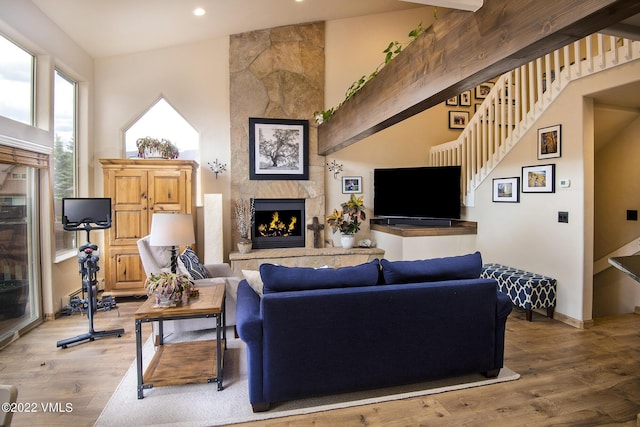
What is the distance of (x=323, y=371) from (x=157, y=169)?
12.0 feet

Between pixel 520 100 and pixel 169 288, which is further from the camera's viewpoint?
pixel 520 100

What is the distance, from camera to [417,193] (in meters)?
5.57

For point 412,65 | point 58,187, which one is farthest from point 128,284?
point 412,65

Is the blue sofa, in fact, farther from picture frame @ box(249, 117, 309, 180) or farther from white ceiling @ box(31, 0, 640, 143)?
picture frame @ box(249, 117, 309, 180)

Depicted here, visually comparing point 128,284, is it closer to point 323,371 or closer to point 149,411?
point 149,411

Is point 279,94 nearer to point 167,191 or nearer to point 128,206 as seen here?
point 167,191

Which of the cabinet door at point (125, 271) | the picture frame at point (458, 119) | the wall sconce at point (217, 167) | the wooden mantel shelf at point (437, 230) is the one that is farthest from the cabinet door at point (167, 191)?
the picture frame at point (458, 119)

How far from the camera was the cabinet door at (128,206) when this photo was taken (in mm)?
4590

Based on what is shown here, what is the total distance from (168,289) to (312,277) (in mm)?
1056

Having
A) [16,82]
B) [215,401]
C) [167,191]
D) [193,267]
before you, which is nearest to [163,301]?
[215,401]

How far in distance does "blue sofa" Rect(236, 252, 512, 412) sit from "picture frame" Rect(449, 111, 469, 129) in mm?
4495

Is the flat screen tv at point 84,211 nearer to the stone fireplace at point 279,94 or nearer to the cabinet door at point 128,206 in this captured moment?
the cabinet door at point 128,206

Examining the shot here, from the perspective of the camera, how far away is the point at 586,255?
3.58 meters

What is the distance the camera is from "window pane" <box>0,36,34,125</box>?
3.35m
